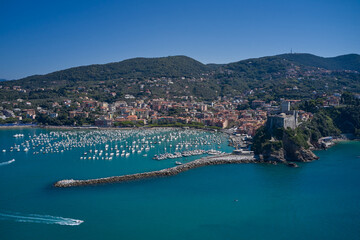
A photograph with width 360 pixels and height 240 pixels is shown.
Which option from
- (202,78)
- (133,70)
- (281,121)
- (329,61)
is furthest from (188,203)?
(329,61)

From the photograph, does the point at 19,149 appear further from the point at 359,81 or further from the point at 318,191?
the point at 359,81

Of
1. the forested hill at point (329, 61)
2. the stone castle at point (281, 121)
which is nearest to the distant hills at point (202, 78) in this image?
the forested hill at point (329, 61)

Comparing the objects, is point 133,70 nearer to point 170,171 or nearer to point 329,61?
point 329,61

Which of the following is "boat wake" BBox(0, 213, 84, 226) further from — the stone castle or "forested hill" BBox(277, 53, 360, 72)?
"forested hill" BBox(277, 53, 360, 72)

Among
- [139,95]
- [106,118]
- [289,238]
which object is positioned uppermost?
[139,95]

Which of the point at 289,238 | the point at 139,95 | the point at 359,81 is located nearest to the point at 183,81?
the point at 139,95

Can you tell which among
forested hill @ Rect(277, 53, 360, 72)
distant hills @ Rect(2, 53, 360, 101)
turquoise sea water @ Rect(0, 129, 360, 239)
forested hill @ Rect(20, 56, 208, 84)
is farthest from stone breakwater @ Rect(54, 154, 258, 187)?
forested hill @ Rect(277, 53, 360, 72)

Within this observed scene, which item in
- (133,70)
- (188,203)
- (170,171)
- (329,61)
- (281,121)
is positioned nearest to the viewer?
(188,203)

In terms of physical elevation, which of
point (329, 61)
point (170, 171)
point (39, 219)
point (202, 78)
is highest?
point (329, 61)
